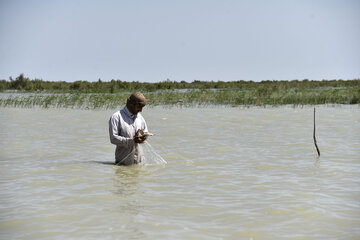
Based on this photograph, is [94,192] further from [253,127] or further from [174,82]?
[174,82]

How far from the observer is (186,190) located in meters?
6.46

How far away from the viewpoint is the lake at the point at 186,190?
15.4 ft

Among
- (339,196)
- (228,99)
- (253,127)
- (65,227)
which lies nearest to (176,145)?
(253,127)

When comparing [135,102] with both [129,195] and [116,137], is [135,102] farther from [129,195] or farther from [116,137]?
[129,195]

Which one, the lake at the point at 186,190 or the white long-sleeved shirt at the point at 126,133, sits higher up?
the white long-sleeved shirt at the point at 126,133

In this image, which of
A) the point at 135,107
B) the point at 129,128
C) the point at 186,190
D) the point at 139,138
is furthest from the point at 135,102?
the point at 186,190

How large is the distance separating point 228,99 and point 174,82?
26970 millimetres

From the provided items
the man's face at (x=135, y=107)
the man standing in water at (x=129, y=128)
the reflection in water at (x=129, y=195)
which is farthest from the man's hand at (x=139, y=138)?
the reflection in water at (x=129, y=195)

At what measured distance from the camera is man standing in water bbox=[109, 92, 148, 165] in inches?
287

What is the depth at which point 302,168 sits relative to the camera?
325 inches

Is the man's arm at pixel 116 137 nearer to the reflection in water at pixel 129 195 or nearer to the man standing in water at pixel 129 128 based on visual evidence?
the man standing in water at pixel 129 128

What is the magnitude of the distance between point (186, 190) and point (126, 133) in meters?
1.47

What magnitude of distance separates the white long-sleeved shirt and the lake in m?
0.23

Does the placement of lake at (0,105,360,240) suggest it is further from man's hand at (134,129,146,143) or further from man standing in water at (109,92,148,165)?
man's hand at (134,129,146,143)
